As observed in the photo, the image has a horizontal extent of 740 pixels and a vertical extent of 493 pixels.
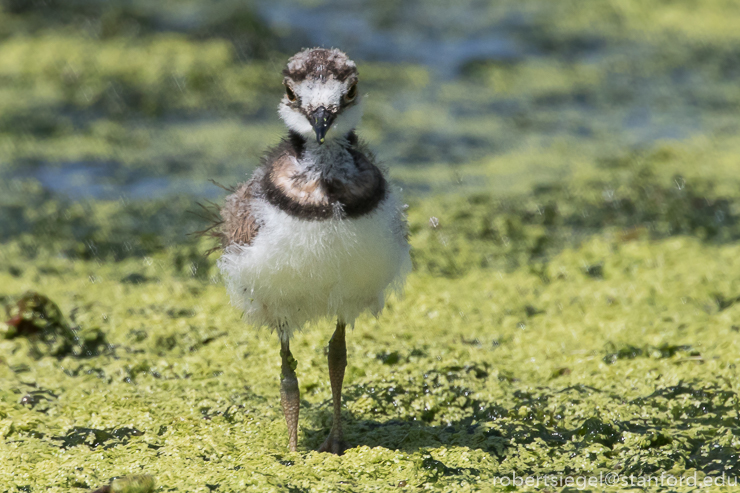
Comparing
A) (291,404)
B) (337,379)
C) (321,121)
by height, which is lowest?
(291,404)

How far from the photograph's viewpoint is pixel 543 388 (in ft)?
12.3

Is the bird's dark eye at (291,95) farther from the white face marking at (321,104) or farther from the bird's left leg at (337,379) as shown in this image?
the bird's left leg at (337,379)

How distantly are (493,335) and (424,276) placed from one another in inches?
34.5

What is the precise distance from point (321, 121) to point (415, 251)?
2704 mm

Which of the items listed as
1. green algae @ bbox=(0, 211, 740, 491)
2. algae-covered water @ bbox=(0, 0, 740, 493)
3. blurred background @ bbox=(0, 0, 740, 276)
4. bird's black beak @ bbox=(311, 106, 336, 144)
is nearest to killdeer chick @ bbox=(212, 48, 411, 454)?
bird's black beak @ bbox=(311, 106, 336, 144)

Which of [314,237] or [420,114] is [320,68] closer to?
[314,237]

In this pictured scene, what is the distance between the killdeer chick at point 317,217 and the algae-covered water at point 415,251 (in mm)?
514

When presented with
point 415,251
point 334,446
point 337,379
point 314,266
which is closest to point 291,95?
point 314,266

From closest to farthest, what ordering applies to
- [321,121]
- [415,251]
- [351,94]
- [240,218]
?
[321,121] < [351,94] < [240,218] < [415,251]

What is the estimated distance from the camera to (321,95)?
2.83m

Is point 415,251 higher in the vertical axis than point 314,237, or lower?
higher

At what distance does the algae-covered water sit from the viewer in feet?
10.6

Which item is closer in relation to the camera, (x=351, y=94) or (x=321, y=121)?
(x=321, y=121)

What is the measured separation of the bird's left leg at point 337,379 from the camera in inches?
132
